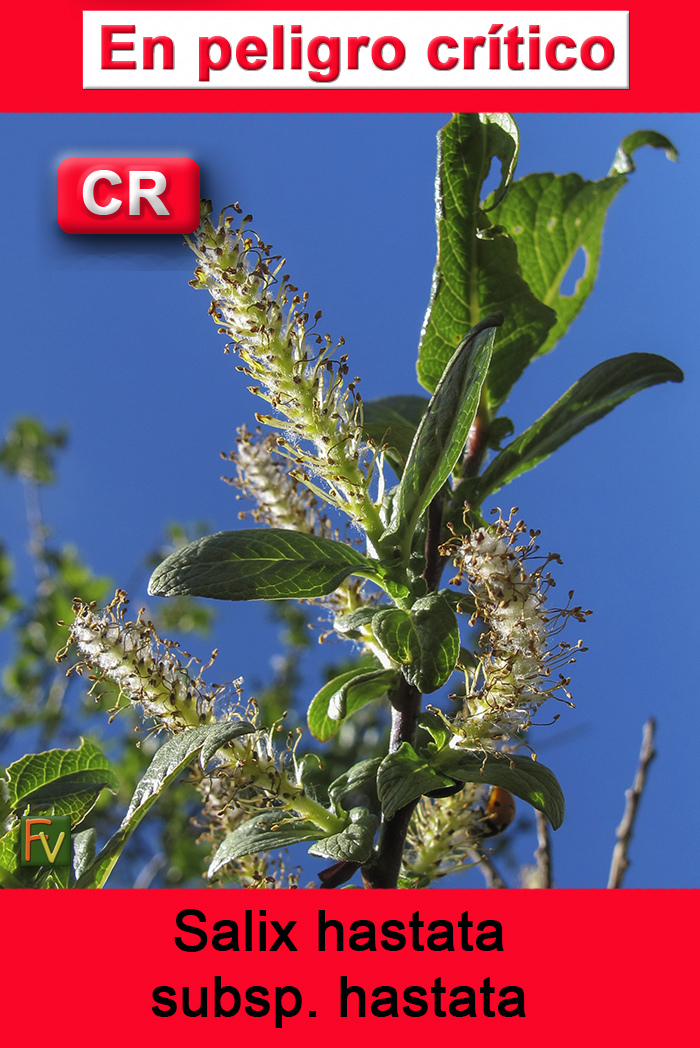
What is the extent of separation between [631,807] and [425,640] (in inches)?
31.0

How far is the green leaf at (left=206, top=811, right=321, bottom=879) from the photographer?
80 cm

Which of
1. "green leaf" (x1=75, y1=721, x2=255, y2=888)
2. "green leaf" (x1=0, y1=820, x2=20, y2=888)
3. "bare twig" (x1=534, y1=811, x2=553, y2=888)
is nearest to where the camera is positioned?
"green leaf" (x1=75, y1=721, x2=255, y2=888)

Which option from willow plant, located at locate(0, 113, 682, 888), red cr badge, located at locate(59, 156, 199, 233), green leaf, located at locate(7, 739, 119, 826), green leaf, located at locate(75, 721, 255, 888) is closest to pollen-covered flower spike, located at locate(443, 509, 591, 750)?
willow plant, located at locate(0, 113, 682, 888)

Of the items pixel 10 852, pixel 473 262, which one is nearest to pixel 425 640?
pixel 473 262

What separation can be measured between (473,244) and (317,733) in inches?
22.1

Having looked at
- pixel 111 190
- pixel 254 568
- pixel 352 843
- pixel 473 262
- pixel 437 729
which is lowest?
pixel 352 843

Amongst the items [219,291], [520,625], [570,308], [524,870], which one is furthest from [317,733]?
[524,870]

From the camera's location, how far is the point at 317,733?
95 centimetres

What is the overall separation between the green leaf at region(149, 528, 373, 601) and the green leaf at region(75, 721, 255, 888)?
117 mm

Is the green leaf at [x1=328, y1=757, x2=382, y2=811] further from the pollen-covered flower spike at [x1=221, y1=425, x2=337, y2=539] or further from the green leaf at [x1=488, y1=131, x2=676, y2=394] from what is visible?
the green leaf at [x1=488, y1=131, x2=676, y2=394]

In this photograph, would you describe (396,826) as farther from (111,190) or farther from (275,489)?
(111,190)

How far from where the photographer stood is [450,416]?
0.80m

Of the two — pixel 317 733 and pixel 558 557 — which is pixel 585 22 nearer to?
pixel 558 557

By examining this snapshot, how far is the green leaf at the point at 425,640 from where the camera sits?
0.76m
